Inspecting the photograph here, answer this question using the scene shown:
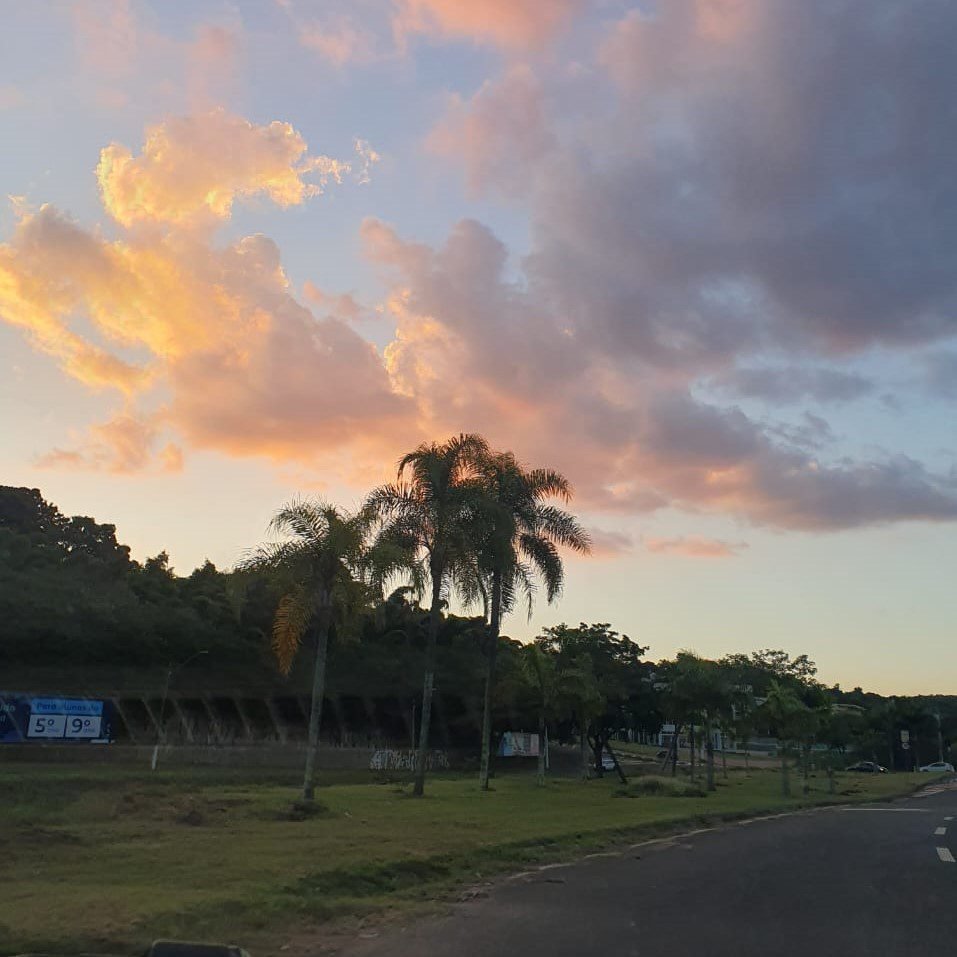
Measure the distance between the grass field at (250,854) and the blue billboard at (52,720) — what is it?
18.0 metres

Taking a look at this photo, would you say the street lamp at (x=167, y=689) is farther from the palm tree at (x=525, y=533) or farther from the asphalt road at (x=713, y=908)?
the asphalt road at (x=713, y=908)

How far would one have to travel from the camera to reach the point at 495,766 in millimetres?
58938

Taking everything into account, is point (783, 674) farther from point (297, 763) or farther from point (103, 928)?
point (103, 928)

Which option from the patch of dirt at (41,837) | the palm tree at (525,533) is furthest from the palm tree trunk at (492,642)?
the patch of dirt at (41,837)

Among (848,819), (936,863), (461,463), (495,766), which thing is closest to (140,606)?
(495,766)

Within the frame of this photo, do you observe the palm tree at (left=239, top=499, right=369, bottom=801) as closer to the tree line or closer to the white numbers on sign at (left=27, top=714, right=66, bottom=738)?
the tree line

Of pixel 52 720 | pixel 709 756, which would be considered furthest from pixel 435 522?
pixel 52 720

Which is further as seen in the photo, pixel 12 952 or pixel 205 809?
pixel 205 809

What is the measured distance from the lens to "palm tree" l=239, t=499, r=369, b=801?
78.0ft

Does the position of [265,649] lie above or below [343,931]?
above

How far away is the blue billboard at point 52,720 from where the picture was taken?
4488 centimetres

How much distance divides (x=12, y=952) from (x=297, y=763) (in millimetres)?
42408

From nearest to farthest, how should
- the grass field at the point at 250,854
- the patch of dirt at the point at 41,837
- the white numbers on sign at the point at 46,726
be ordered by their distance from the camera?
1. the grass field at the point at 250,854
2. the patch of dirt at the point at 41,837
3. the white numbers on sign at the point at 46,726

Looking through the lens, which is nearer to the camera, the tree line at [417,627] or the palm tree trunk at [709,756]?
the tree line at [417,627]
